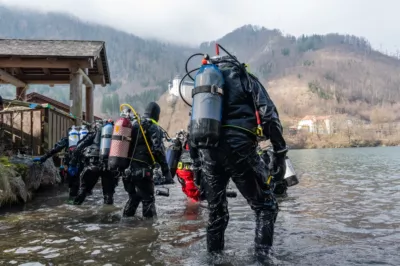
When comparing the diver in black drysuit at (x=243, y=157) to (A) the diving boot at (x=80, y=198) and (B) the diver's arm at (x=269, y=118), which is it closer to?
(B) the diver's arm at (x=269, y=118)

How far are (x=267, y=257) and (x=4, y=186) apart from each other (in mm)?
A: 5061

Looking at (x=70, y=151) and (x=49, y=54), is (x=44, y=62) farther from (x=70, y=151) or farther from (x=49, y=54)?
(x=70, y=151)

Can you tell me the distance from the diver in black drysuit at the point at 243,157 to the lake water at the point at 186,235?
1.39ft

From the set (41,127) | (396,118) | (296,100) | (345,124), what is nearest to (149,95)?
(296,100)

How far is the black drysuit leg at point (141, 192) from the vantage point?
5637 mm

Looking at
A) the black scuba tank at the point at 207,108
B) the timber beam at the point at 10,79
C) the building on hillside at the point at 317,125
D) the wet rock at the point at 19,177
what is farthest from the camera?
the building on hillside at the point at 317,125

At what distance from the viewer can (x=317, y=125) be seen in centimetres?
11481

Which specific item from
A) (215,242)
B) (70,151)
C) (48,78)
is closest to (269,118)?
(215,242)

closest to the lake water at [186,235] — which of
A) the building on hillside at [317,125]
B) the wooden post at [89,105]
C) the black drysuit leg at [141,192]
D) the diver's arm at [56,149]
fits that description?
the black drysuit leg at [141,192]

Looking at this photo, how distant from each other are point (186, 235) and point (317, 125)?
116387 mm

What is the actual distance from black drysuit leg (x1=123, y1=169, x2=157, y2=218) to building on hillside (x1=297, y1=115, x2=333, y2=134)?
356 ft

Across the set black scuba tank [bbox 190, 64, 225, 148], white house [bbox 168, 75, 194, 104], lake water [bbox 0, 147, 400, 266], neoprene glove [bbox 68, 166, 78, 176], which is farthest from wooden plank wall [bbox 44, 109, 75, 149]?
black scuba tank [bbox 190, 64, 225, 148]

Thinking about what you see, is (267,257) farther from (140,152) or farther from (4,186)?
(4,186)

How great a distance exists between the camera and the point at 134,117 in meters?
5.96
